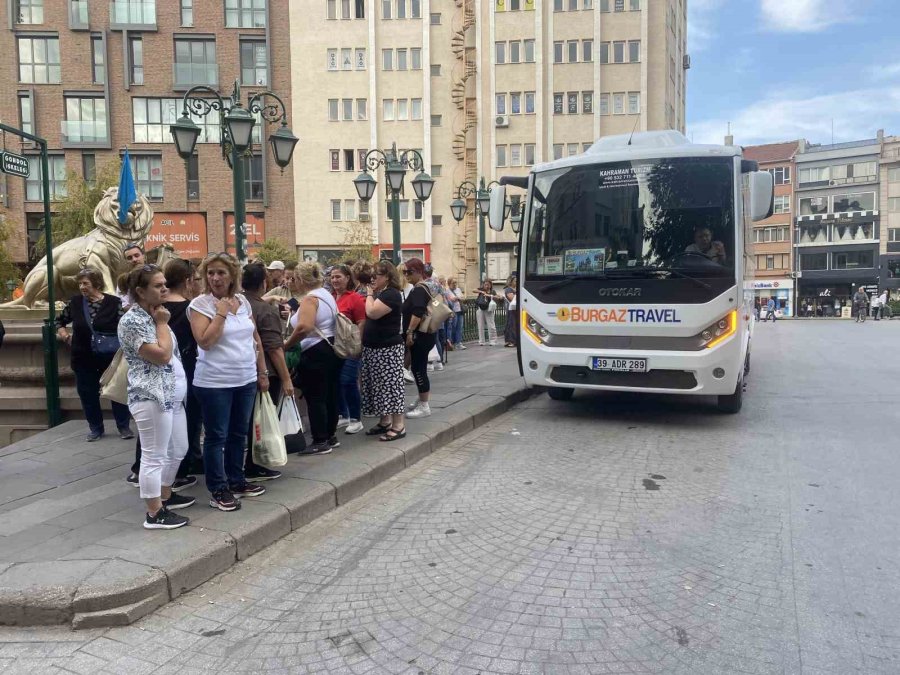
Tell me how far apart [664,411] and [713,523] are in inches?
167

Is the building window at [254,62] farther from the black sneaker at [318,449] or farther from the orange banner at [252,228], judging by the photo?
the black sneaker at [318,449]

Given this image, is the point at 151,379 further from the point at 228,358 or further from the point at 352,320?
the point at 352,320

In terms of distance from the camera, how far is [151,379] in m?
4.05

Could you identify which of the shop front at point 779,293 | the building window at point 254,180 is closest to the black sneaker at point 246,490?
the building window at point 254,180

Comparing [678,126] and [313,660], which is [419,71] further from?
[313,660]

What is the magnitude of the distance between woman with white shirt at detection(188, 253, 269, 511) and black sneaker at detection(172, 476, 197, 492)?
0.50 m

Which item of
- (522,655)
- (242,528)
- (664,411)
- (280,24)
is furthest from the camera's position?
(280,24)

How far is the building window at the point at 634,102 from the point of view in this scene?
44.6m

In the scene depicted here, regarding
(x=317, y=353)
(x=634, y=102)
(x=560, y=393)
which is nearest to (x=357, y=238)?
(x=634, y=102)

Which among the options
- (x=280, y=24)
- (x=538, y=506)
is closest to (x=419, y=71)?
(x=280, y=24)

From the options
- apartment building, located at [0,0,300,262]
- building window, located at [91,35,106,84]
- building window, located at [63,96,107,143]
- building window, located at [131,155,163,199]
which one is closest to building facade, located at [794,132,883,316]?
apartment building, located at [0,0,300,262]

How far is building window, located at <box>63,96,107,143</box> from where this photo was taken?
141 ft

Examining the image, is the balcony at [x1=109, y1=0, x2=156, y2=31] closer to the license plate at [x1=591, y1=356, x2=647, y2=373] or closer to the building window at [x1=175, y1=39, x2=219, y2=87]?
the building window at [x1=175, y1=39, x2=219, y2=87]

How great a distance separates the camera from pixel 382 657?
2953 millimetres
